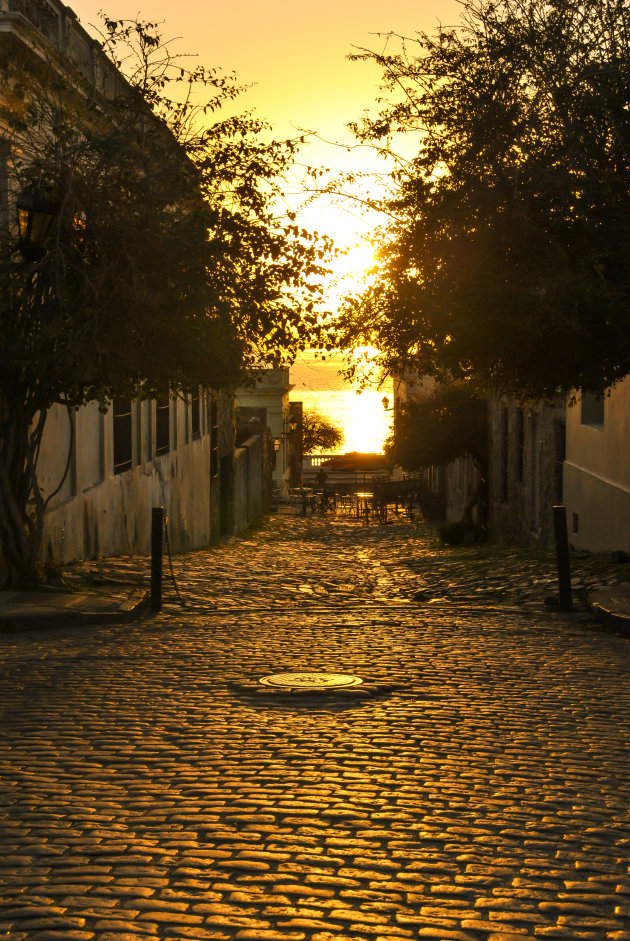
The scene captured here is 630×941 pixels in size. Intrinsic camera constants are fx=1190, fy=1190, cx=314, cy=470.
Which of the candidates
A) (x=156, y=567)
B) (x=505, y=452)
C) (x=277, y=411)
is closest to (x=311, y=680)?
(x=156, y=567)

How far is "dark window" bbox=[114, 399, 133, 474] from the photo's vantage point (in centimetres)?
1795

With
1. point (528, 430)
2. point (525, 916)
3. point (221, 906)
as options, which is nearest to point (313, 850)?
point (221, 906)

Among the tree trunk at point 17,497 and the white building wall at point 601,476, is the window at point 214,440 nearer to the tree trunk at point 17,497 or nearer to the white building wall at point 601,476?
the white building wall at point 601,476

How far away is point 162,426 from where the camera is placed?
22.5 meters

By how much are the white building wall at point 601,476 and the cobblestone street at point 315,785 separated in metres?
5.78

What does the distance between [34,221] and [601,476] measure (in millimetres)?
9690

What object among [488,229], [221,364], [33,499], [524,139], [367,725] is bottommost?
[367,725]

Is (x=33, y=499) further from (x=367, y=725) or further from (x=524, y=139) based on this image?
(x=367, y=725)

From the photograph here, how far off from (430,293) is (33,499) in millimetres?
4902

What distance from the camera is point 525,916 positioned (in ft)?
12.2

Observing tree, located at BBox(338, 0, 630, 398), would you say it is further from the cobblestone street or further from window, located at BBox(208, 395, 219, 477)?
window, located at BBox(208, 395, 219, 477)

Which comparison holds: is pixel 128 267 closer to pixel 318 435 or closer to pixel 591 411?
pixel 591 411

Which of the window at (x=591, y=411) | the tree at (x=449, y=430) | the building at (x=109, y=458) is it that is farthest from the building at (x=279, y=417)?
the window at (x=591, y=411)

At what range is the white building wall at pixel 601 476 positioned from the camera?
607 inches
